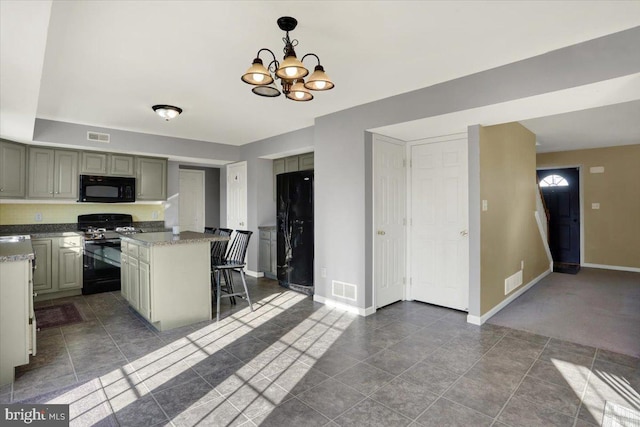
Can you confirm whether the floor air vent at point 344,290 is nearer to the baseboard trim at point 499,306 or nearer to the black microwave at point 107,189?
the baseboard trim at point 499,306

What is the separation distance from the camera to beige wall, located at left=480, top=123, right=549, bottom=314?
3.53 metres

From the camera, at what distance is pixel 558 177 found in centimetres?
705

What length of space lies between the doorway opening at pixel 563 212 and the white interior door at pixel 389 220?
4.34 m

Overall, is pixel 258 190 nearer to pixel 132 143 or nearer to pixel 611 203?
pixel 132 143

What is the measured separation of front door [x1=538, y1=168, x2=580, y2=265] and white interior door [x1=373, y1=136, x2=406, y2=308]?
15.7 feet

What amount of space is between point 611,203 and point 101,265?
885 cm

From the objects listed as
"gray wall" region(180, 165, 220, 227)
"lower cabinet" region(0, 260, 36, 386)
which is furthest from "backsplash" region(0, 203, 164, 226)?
"lower cabinet" region(0, 260, 36, 386)

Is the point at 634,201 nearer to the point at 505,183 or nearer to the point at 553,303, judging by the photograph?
the point at 553,303

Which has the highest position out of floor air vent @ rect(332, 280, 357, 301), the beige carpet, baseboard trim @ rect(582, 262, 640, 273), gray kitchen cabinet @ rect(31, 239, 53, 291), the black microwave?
the black microwave

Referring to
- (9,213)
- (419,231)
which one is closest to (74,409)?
(419,231)

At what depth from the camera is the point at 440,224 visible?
4047 mm

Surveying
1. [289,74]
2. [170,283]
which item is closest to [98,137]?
[170,283]

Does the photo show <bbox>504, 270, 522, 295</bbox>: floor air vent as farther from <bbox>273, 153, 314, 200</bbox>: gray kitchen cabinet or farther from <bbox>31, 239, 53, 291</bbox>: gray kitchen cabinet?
<bbox>31, 239, 53, 291</bbox>: gray kitchen cabinet

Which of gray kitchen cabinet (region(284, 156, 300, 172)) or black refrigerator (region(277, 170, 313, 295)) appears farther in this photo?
gray kitchen cabinet (region(284, 156, 300, 172))
